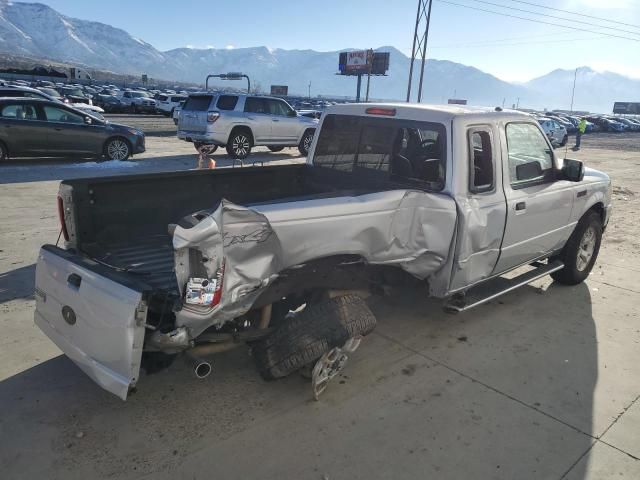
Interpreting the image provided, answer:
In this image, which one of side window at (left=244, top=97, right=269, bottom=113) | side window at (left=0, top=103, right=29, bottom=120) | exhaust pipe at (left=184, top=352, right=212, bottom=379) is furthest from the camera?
side window at (left=244, top=97, right=269, bottom=113)

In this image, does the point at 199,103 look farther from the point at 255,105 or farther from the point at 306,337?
Result: the point at 306,337

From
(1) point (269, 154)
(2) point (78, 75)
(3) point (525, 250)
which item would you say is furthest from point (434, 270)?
(2) point (78, 75)

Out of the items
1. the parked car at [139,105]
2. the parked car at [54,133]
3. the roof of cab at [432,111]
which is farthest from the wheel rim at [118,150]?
the parked car at [139,105]

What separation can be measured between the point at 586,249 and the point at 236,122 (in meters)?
11.7

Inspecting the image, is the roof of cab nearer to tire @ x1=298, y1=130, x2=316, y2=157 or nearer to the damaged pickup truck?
the damaged pickup truck

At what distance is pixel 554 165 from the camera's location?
192 inches

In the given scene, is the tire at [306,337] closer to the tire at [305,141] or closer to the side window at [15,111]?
the side window at [15,111]

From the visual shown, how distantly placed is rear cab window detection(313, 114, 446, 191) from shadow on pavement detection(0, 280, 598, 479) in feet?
4.73

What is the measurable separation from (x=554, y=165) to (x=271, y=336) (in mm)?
3347

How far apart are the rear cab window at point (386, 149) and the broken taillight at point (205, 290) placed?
1.98 meters

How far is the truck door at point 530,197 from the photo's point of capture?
4.32 metres

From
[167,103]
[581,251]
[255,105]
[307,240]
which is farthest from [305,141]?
[167,103]

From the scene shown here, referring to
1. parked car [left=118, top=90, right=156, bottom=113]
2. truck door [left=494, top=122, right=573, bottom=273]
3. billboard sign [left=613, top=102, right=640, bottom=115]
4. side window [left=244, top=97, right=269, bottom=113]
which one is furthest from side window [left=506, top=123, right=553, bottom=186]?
billboard sign [left=613, top=102, right=640, bottom=115]

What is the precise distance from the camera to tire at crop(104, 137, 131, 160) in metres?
13.4
